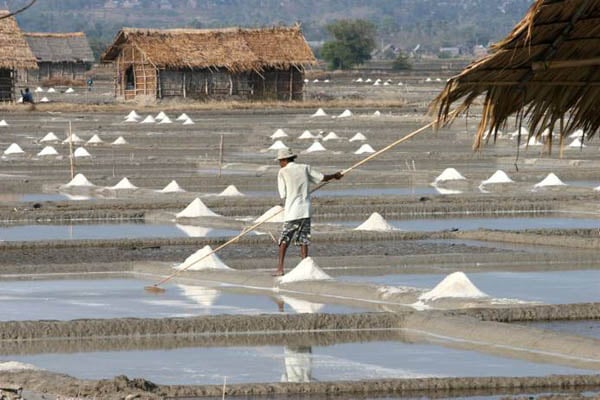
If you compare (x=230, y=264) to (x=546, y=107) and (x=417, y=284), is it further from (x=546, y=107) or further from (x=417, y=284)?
(x=546, y=107)

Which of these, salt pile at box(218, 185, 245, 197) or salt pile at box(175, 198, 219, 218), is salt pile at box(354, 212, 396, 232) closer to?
salt pile at box(175, 198, 219, 218)

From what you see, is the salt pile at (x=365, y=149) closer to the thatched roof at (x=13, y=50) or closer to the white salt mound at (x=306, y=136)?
the white salt mound at (x=306, y=136)

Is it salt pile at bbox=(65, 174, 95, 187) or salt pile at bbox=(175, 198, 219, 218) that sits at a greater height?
salt pile at bbox=(65, 174, 95, 187)

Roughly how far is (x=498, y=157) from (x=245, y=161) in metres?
4.64

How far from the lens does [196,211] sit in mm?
18422

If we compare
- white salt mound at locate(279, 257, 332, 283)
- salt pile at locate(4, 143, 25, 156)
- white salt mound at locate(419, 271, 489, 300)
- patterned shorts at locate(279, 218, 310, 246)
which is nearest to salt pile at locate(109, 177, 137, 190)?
salt pile at locate(4, 143, 25, 156)

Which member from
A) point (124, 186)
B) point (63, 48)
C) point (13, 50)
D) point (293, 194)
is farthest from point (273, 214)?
point (63, 48)

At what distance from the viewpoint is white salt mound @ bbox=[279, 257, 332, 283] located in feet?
40.2

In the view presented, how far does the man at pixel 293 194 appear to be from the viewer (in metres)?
12.6

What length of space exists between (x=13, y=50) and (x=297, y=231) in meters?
40.4

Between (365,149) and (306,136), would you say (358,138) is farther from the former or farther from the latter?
(365,149)

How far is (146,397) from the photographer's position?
294 inches

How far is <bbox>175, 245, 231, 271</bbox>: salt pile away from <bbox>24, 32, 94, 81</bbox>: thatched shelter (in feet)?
210

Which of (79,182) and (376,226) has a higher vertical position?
(79,182)
